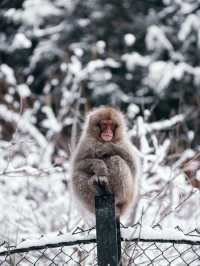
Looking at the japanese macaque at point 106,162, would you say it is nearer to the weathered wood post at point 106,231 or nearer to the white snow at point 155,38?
the weathered wood post at point 106,231

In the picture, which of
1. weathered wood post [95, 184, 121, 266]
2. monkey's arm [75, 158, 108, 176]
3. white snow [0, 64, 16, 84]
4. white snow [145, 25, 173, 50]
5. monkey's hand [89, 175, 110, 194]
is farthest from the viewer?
white snow [145, 25, 173, 50]

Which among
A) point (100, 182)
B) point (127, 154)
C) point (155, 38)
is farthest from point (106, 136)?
point (155, 38)

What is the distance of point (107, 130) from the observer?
305cm

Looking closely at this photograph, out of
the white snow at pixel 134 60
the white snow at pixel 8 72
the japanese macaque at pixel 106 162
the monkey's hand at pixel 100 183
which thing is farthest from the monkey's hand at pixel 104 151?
the white snow at pixel 134 60

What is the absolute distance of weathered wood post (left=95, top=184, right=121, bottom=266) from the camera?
2.37 metres

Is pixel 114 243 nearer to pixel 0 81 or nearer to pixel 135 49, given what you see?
pixel 0 81

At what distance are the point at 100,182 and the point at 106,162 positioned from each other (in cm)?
26

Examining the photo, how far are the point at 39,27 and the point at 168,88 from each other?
278 cm

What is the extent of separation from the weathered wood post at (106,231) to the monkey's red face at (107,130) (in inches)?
26.5

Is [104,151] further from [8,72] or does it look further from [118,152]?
[8,72]

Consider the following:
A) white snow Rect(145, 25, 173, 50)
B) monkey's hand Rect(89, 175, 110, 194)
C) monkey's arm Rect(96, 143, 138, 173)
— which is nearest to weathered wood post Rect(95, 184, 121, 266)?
monkey's hand Rect(89, 175, 110, 194)

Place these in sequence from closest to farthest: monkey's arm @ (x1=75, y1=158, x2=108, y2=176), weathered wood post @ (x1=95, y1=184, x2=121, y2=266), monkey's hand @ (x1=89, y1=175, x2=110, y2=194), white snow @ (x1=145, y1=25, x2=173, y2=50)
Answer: weathered wood post @ (x1=95, y1=184, x2=121, y2=266) < monkey's hand @ (x1=89, y1=175, x2=110, y2=194) < monkey's arm @ (x1=75, y1=158, x2=108, y2=176) < white snow @ (x1=145, y1=25, x2=173, y2=50)

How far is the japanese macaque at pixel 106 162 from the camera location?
2.95m

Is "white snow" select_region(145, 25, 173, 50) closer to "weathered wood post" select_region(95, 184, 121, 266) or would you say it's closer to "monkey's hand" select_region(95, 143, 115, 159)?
"monkey's hand" select_region(95, 143, 115, 159)
